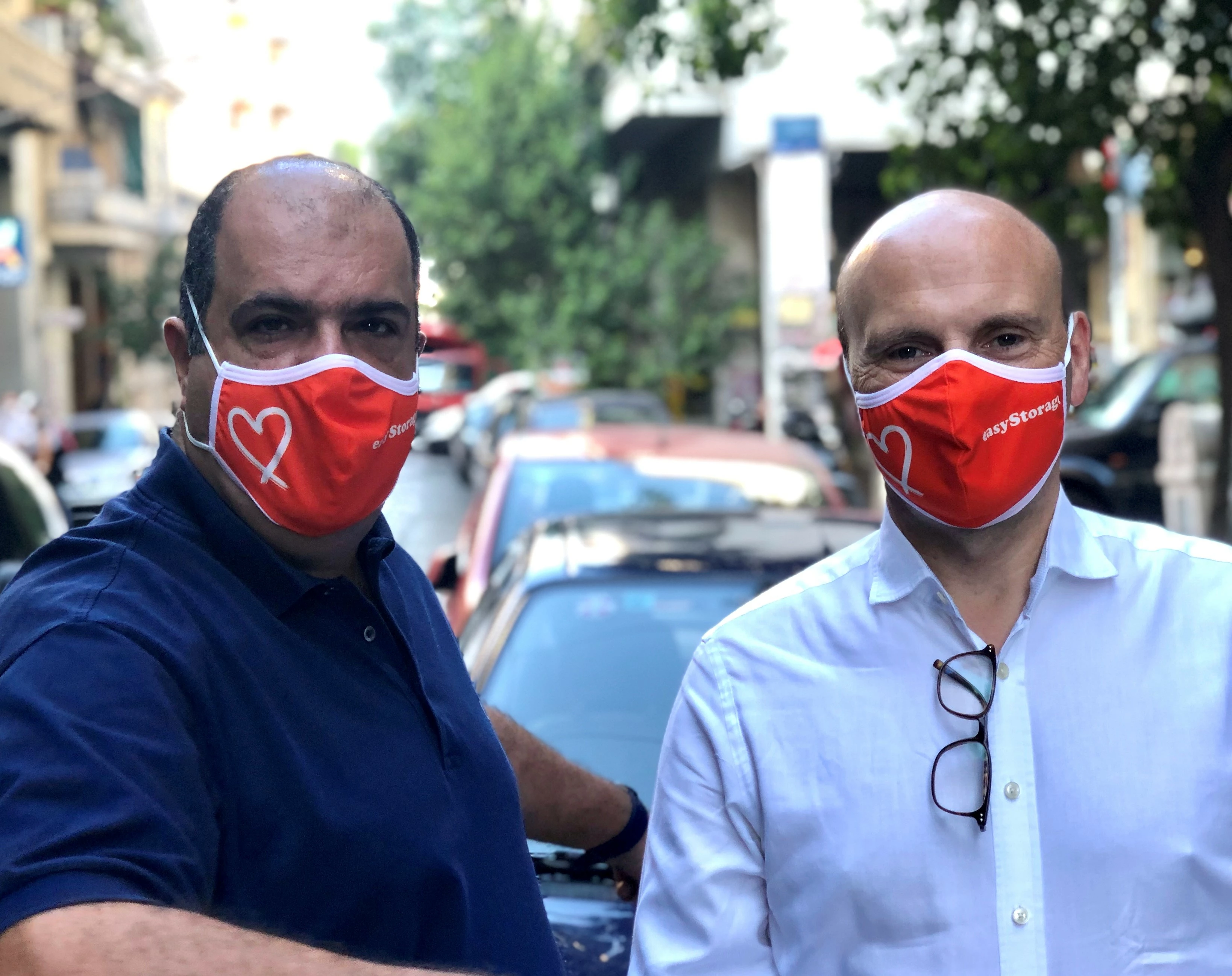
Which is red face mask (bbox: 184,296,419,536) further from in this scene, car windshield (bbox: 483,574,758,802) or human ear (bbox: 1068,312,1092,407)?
car windshield (bbox: 483,574,758,802)

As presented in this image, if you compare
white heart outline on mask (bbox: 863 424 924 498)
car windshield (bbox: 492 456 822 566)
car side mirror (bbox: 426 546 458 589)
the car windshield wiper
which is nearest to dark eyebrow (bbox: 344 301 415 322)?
white heart outline on mask (bbox: 863 424 924 498)

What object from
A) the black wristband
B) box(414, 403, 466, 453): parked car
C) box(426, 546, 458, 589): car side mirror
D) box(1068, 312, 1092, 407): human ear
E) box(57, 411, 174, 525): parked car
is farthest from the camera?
box(414, 403, 466, 453): parked car

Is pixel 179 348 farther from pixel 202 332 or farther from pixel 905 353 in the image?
pixel 905 353

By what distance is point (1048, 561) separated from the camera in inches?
81.4

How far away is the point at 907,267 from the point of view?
6.93 feet

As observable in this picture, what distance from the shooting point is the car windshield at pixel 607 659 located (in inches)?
163

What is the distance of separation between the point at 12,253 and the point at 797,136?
16277mm

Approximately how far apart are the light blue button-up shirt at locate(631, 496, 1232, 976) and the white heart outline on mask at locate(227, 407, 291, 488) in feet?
1.94

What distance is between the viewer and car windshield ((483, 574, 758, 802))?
4.14m

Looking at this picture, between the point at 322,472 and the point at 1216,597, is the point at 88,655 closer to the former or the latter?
the point at 322,472

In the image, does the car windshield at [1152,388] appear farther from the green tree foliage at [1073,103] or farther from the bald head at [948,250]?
the bald head at [948,250]

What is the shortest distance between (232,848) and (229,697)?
16 centimetres

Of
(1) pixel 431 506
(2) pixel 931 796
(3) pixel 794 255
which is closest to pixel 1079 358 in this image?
(2) pixel 931 796

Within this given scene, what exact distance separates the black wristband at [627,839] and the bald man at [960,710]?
535mm
